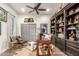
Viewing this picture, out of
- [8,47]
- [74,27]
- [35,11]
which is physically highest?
[35,11]

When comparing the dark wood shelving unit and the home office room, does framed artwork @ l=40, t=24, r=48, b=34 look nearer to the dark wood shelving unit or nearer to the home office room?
the home office room

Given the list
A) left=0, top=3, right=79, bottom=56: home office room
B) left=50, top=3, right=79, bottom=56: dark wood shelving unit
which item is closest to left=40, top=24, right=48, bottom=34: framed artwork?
left=0, top=3, right=79, bottom=56: home office room

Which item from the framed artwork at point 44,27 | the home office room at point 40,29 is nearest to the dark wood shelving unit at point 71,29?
the home office room at point 40,29

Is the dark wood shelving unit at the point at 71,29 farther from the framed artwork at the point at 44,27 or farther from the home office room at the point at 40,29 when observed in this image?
the framed artwork at the point at 44,27

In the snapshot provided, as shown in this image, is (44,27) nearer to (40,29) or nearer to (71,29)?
(40,29)

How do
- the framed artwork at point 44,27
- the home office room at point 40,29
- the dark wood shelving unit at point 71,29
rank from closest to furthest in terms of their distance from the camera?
the dark wood shelving unit at point 71,29, the home office room at point 40,29, the framed artwork at point 44,27

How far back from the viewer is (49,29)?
696 cm

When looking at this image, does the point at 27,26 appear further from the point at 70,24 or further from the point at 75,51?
the point at 75,51

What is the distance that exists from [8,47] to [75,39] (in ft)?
10.8

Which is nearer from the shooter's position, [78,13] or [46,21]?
[78,13]

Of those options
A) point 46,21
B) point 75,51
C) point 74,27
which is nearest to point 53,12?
point 46,21

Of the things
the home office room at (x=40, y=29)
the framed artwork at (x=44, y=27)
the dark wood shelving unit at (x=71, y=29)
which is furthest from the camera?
the framed artwork at (x=44, y=27)

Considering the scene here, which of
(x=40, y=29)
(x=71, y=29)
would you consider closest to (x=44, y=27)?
(x=40, y=29)

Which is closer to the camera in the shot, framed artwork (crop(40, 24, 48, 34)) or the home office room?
the home office room
